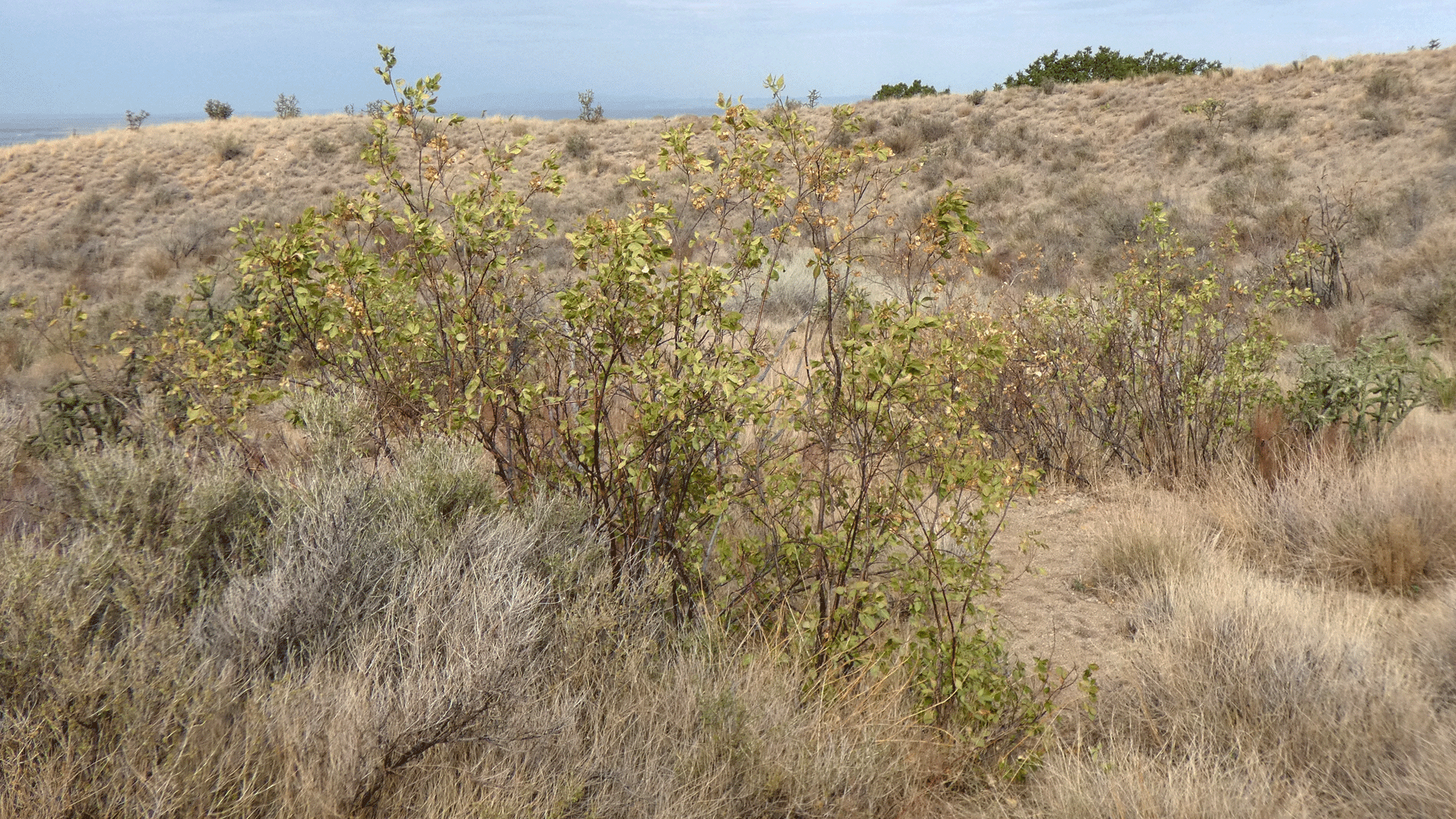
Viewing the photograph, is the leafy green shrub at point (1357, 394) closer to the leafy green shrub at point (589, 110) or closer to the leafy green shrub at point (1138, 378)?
→ the leafy green shrub at point (1138, 378)

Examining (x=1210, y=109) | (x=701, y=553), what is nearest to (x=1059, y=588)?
(x=701, y=553)

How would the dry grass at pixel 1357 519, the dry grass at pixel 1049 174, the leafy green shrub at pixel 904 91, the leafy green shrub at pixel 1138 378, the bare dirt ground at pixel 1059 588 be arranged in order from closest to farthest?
the bare dirt ground at pixel 1059 588 → the dry grass at pixel 1357 519 → the leafy green shrub at pixel 1138 378 → the dry grass at pixel 1049 174 → the leafy green shrub at pixel 904 91

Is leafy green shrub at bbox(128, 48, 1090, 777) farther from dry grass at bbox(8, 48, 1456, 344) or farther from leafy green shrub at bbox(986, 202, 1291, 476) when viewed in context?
dry grass at bbox(8, 48, 1456, 344)

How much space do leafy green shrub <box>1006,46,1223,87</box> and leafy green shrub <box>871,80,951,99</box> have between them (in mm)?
2500

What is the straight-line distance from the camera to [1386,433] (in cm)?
486

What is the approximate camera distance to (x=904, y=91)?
2864cm

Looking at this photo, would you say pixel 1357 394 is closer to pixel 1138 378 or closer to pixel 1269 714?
pixel 1138 378

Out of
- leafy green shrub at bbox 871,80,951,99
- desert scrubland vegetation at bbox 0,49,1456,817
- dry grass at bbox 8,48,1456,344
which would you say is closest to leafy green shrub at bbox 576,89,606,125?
dry grass at bbox 8,48,1456,344

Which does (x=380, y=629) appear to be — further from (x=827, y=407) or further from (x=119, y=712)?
(x=827, y=407)

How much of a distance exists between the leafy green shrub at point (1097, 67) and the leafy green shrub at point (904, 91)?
2500 millimetres

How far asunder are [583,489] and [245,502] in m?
1.22

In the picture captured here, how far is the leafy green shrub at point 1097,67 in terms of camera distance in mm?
25125

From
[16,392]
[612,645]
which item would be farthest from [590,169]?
[612,645]

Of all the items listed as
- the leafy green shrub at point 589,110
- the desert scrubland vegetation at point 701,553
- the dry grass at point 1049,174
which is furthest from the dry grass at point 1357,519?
the leafy green shrub at point 589,110
